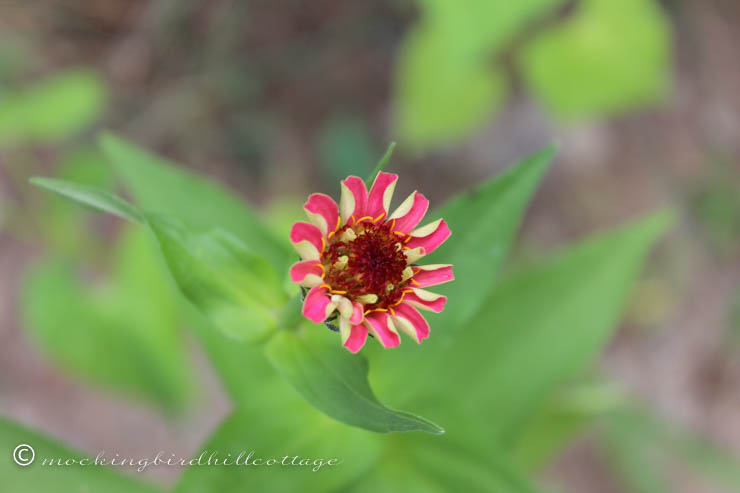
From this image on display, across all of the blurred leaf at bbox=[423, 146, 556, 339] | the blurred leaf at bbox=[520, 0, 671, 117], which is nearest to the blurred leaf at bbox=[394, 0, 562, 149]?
the blurred leaf at bbox=[520, 0, 671, 117]

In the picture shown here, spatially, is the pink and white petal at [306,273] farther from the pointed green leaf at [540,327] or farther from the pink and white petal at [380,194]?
the pointed green leaf at [540,327]

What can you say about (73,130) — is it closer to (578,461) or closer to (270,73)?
(270,73)

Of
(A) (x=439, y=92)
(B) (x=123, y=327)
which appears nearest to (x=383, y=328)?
(B) (x=123, y=327)

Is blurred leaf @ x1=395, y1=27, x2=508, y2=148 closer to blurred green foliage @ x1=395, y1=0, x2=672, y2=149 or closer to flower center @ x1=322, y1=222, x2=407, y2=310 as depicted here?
blurred green foliage @ x1=395, y1=0, x2=672, y2=149

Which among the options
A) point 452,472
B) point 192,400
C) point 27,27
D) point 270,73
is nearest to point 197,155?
point 270,73

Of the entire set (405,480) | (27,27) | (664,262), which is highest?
(27,27)

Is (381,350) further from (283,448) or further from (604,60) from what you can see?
(604,60)

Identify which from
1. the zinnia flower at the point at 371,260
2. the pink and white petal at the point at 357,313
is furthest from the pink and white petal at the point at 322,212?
the pink and white petal at the point at 357,313
